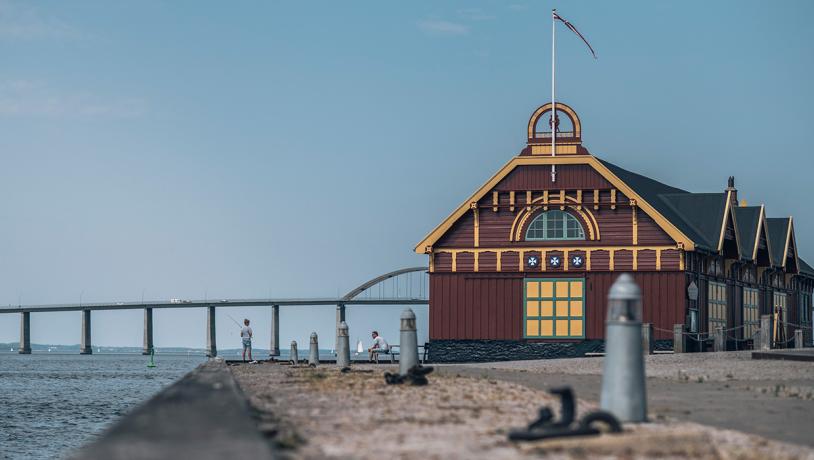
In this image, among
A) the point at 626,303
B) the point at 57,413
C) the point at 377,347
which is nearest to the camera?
the point at 626,303

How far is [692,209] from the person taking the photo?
4991cm

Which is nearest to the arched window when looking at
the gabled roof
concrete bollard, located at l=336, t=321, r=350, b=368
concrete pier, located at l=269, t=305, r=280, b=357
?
the gabled roof

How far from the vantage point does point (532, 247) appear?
1751 inches

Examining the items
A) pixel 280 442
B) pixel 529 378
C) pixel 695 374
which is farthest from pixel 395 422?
pixel 695 374

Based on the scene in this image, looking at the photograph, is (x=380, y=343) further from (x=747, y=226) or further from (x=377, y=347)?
(x=747, y=226)

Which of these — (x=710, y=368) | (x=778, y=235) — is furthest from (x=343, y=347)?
(x=778, y=235)

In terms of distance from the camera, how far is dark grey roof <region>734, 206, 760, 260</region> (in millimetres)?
52819

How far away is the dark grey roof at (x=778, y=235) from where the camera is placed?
58.6m

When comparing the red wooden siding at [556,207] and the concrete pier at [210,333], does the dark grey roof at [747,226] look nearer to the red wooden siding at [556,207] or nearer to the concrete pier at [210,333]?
the red wooden siding at [556,207]

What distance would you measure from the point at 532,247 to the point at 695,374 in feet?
66.3

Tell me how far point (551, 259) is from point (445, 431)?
34.1 metres

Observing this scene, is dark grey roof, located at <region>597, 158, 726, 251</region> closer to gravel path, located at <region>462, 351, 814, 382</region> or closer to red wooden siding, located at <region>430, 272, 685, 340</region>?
red wooden siding, located at <region>430, 272, 685, 340</region>

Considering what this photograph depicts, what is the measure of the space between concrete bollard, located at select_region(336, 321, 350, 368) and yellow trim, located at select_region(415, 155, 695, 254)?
575 inches

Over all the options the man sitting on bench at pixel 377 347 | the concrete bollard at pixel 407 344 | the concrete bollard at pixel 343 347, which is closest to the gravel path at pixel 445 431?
the concrete bollard at pixel 407 344
